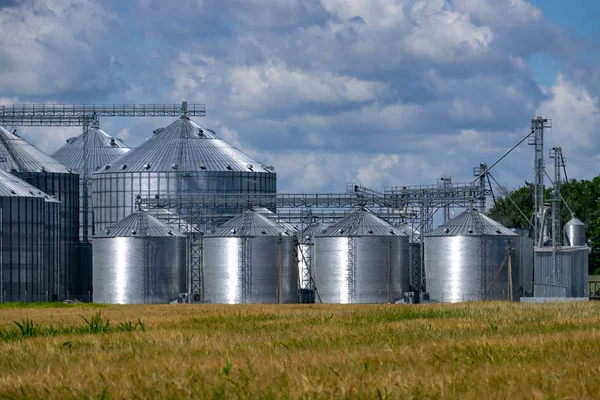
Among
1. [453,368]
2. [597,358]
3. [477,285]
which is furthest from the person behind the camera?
[477,285]

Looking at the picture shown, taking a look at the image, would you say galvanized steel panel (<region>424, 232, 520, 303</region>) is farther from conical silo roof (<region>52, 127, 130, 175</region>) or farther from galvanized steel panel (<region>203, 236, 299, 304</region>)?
conical silo roof (<region>52, 127, 130, 175</region>)

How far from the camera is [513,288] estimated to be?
85.4m

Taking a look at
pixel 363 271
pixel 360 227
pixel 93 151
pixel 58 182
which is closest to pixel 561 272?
pixel 363 271

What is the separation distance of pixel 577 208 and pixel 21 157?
5685 centimetres

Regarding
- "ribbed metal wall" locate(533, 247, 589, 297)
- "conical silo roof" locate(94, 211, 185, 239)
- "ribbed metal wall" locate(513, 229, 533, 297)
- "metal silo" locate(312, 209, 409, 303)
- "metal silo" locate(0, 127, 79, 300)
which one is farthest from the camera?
"metal silo" locate(0, 127, 79, 300)

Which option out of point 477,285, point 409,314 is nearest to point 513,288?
point 477,285

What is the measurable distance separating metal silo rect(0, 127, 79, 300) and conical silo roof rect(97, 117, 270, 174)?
3.83 metres

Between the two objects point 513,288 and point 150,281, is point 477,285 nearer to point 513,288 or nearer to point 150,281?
point 513,288

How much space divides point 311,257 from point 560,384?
261 ft

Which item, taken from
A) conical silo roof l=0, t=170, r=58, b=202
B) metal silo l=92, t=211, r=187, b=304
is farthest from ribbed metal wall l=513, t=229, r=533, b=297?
conical silo roof l=0, t=170, r=58, b=202

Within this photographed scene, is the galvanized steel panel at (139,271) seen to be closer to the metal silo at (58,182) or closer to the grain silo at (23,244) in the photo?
the grain silo at (23,244)

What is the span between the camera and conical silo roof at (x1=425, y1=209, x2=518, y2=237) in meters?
85.6

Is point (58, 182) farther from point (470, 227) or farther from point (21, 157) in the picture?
point (470, 227)

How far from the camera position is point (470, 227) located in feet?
282
